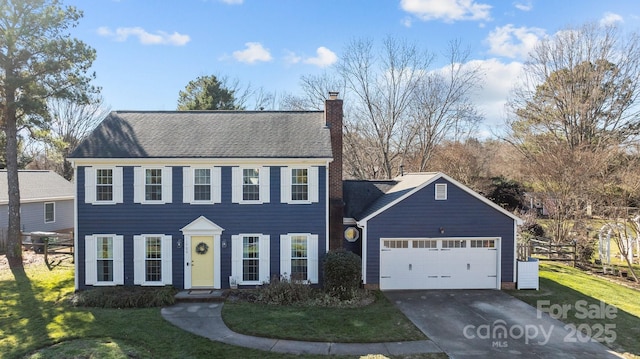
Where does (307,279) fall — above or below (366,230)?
below

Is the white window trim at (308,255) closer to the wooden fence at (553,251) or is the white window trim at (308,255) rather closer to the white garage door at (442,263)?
the white garage door at (442,263)

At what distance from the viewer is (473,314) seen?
1250 centimetres

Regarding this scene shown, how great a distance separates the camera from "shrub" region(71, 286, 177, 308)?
12.9 metres

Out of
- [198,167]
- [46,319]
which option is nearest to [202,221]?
[198,167]

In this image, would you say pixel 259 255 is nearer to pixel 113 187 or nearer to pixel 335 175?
pixel 335 175

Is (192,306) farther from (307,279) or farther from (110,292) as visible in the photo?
(307,279)

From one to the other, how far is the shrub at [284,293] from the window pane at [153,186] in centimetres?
547

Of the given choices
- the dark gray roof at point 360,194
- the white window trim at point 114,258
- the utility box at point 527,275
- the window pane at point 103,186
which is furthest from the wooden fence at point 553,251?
the window pane at point 103,186

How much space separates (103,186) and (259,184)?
6046 millimetres

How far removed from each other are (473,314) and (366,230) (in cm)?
478

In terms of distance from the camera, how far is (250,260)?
15000mm

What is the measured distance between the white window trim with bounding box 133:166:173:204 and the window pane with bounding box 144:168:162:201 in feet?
0.35

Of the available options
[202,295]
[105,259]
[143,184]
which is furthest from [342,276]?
[105,259]

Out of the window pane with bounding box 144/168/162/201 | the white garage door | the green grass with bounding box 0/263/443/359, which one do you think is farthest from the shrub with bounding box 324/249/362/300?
the window pane with bounding box 144/168/162/201
